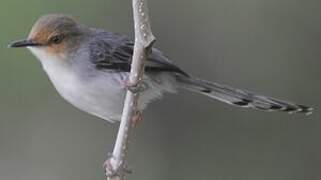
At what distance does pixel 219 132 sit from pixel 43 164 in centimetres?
190

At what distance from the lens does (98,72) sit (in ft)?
21.2

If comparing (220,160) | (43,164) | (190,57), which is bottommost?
(43,164)

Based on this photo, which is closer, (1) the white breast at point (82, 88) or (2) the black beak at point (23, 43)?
(2) the black beak at point (23, 43)

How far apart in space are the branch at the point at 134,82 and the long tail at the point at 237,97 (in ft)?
5.46

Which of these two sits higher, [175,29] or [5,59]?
[175,29]

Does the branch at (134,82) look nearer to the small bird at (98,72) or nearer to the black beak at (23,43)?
the small bird at (98,72)

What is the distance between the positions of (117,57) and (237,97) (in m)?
0.93

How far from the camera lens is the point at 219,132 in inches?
361

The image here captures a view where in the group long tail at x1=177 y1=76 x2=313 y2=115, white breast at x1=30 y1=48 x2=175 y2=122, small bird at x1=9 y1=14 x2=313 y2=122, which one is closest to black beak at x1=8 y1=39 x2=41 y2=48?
small bird at x1=9 y1=14 x2=313 y2=122

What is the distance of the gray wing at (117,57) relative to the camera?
6.53m

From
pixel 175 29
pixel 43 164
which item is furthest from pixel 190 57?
pixel 43 164

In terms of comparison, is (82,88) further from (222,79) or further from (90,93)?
(222,79)

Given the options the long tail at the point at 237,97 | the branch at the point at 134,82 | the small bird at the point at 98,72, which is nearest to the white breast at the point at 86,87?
the small bird at the point at 98,72

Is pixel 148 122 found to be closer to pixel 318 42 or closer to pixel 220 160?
pixel 220 160
